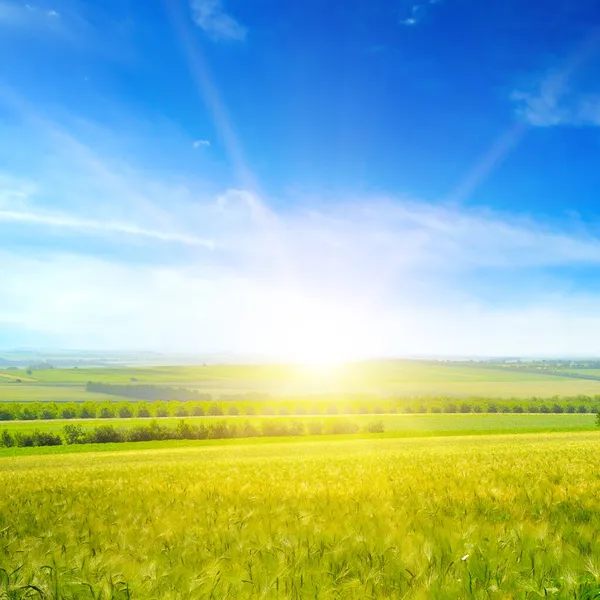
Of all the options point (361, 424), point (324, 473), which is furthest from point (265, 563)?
point (361, 424)

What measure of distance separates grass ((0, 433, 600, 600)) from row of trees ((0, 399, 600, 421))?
139928 mm

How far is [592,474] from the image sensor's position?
21.5ft

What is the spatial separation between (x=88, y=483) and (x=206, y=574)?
16.8 feet

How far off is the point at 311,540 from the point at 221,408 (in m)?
149

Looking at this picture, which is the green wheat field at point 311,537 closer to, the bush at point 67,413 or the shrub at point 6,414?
the bush at point 67,413

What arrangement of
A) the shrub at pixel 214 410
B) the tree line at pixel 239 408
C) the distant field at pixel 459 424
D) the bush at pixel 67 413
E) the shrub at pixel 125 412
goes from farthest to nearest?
the shrub at pixel 214 410 < the bush at pixel 67 413 < the shrub at pixel 125 412 < the tree line at pixel 239 408 < the distant field at pixel 459 424

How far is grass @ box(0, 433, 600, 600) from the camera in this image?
2715mm

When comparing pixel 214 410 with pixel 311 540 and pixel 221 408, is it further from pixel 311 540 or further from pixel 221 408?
pixel 311 540

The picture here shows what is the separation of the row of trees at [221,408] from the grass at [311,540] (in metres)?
140

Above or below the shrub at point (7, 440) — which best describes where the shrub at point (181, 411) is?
below

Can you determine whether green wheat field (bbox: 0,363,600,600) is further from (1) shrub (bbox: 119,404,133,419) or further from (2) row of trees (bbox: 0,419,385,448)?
(1) shrub (bbox: 119,404,133,419)

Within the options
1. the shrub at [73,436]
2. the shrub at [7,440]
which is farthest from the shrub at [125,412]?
the shrub at [73,436]

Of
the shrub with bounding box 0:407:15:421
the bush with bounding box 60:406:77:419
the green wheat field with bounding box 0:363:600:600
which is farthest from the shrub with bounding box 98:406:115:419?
the green wheat field with bounding box 0:363:600:600

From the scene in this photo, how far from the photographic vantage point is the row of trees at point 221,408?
13262 cm
